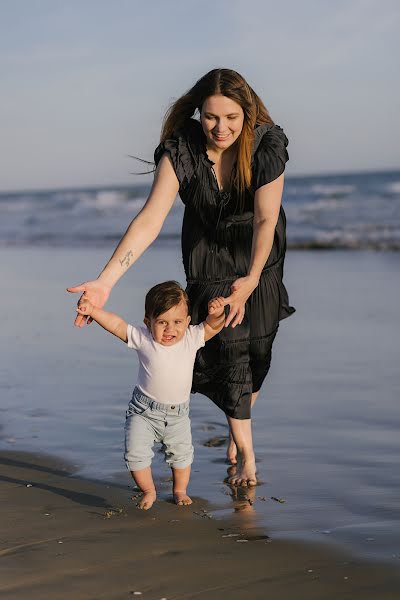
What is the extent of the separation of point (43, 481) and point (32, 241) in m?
19.1

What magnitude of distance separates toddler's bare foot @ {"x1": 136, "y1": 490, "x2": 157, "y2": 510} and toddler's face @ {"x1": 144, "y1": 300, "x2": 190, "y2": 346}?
595 mm

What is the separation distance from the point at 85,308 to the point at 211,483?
106 cm

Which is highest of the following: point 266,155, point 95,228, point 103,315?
point 266,155

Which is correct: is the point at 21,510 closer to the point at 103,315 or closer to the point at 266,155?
the point at 103,315

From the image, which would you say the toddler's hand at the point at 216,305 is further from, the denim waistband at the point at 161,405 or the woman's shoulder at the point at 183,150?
the woman's shoulder at the point at 183,150

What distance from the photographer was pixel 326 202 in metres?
28.8

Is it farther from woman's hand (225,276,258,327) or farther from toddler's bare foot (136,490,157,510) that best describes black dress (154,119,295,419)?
toddler's bare foot (136,490,157,510)

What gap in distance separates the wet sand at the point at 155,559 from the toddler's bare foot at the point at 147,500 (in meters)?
0.04

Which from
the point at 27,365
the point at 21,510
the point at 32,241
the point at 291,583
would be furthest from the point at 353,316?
the point at 32,241

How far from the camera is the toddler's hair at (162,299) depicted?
3986mm

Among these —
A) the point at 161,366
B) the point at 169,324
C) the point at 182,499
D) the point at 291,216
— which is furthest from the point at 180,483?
the point at 291,216

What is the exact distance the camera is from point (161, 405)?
407 cm

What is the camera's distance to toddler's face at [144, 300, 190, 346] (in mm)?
4012

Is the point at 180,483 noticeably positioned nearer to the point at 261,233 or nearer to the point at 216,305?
the point at 216,305
